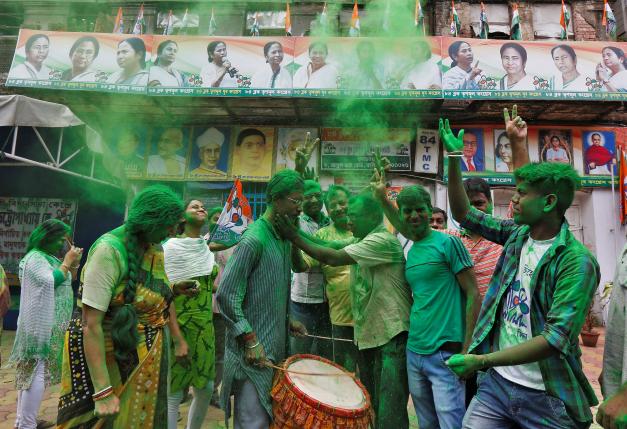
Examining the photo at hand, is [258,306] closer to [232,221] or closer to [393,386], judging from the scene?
[393,386]

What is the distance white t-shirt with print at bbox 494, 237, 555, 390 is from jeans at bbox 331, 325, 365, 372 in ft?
4.99

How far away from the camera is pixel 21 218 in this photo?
878cm

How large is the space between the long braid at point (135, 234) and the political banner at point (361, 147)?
8223mm

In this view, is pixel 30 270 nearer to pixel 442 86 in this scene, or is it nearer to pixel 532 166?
pixel 532 166

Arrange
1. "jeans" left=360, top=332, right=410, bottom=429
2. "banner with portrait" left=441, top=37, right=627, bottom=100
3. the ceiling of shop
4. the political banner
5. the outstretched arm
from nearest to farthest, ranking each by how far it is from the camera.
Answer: the outstretched arm → "jeans" left=360, top=332, right=410, bottom=429 → "banner with portrait" left=441, top=37, right=627, bottom=100 → the ceiling of shop → the political banner

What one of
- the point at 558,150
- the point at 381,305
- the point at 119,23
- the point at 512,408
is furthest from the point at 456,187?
the point at 119,23

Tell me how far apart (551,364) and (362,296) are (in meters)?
1.36

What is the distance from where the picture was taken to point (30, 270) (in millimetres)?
3703

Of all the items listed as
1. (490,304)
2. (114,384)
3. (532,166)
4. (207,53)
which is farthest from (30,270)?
(207,53)

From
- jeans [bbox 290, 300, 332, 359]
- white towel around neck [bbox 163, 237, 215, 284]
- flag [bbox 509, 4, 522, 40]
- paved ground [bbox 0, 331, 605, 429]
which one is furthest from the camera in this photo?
flag [bbox 509, 4, 522, 40]

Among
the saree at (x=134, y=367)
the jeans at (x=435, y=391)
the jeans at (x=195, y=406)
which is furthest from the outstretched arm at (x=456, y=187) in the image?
the jeans at (x=195, y=406)

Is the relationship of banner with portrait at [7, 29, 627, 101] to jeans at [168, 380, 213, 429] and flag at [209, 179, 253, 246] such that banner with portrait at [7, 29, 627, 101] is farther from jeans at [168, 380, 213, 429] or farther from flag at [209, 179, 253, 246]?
jeans at [168, 380, 213, 429]

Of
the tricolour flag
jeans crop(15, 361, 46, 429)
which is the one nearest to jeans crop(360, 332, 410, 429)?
jeans crop(15, 361, 46, 429)

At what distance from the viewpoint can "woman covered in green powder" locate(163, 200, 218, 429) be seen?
9.90ft
